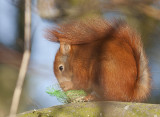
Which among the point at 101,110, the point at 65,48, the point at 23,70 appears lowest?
the point at 101,110

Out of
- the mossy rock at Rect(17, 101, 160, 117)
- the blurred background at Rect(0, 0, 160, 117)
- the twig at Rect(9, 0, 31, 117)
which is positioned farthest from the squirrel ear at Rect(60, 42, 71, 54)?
the twig at Rect(9, 0, 31, 117)

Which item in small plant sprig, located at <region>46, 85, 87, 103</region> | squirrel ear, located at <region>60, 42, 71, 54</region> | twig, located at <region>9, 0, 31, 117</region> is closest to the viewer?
twig, located at <region>9, 0, 31, 117</region>

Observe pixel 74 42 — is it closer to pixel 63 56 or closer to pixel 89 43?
pixel 89 43

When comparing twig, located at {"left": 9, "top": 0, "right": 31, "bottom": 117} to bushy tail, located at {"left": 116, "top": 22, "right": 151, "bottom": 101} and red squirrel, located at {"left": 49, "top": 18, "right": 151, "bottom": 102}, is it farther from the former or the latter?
bushy tail, located at {"left": 116, "top": 22, "right": 151, "bottom": 101}

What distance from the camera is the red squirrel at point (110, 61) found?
1792 millimetres

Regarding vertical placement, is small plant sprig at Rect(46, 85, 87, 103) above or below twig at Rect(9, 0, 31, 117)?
below

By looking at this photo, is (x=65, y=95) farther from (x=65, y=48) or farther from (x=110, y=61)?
(x=65, y=48)

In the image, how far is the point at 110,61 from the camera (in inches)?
73.5

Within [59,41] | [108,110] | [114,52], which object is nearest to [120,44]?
[114,52]

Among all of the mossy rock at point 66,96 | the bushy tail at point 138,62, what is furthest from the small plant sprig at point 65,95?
the bushy tail at point 138,62

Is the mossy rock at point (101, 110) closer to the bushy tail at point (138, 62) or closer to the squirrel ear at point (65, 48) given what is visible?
the bushy tail at point (138, 62)

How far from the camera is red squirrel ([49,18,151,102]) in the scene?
1792mm

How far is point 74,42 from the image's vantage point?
2012mm

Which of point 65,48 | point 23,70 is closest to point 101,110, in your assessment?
point 23,70
